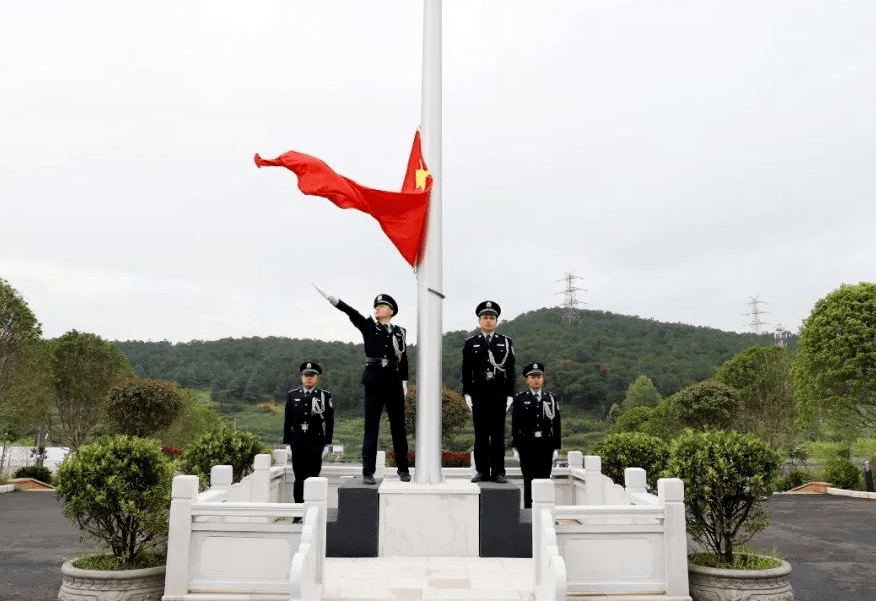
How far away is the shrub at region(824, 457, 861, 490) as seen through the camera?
64.5 feet

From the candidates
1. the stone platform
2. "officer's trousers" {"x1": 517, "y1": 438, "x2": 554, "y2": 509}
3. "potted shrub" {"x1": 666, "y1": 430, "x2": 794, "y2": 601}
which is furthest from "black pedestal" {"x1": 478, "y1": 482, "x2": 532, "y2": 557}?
"potted shrub" {"x1": 666, "y1": 430, "x2": 794, "y2": 601}

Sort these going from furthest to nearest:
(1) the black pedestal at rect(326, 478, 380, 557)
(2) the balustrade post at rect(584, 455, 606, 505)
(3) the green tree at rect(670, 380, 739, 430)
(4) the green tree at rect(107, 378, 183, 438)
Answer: (3) the green tree at rect(670, 380, 739, 430) → (4) the green tree at rect(107, 378, 183, 438) → (2) the balustrade post at rect(584, 455, 606, 505) → (1) the black pedestal at rect(326, 478, 380, 557)

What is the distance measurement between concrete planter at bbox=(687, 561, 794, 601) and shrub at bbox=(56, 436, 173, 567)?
4.68 m

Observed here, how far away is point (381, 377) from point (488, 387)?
4.14 ft

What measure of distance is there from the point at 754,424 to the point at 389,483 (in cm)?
2548

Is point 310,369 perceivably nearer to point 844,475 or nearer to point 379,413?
point 379,413

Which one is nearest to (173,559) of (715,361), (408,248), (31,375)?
(408,248)

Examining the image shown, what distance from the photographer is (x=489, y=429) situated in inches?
307

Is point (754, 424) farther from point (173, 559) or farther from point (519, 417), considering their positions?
point (173, 559)

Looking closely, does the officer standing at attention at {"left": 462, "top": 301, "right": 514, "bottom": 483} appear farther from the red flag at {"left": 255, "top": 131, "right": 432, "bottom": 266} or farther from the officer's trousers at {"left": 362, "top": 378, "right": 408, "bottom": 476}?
the red flag at {"left": 255, "top": 131, "right": 432, "bottom": 266}

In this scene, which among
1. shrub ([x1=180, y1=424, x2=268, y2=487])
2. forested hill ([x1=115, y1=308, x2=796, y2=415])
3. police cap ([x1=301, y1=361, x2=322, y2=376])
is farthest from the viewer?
forested hill ([x1=115, y1=308, x2=796, y2=415])

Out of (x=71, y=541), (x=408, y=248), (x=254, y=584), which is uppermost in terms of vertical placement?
(x=408, y=248)

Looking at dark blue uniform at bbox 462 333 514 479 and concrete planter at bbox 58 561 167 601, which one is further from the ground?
dark blue uniform at bbox 462 333 514 479

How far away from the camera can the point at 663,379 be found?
4909 cm
